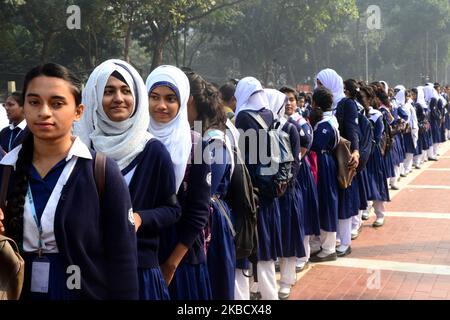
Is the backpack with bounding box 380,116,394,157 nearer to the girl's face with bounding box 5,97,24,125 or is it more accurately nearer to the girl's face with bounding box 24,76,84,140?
the girl's face with bounding box 5,97,24,125

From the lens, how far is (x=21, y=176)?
70.9 inches

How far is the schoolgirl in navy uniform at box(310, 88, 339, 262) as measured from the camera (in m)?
5.14

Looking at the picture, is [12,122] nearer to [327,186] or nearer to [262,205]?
[262,205]

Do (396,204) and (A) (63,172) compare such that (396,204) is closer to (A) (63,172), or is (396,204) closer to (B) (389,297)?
(B) (389,297)

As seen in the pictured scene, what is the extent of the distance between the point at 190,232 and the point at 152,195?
35cm

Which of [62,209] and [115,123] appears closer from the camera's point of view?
[62,209]

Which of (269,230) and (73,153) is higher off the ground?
(73,153)

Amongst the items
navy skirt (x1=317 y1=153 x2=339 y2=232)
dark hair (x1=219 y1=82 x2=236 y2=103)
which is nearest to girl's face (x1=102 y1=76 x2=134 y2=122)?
dark hair (x1=219 y1=82 x2=236 y2=103)

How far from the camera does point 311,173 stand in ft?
16.7

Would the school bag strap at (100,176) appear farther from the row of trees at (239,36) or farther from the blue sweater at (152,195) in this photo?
the row of trees at (239,36)

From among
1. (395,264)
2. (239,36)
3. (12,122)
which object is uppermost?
(239,36)

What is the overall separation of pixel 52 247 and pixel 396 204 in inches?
276

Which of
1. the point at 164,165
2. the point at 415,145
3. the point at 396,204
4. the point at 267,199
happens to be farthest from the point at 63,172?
the point at 415,145

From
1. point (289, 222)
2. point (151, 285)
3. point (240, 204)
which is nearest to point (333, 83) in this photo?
point (289, 222)
